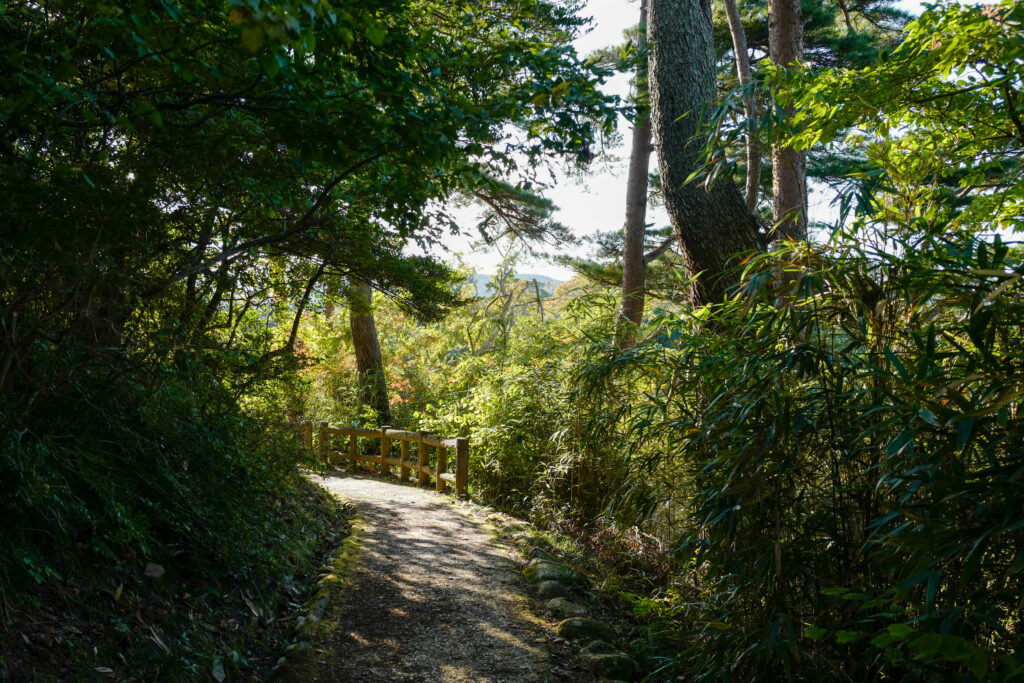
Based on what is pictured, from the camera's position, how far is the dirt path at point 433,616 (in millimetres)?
3529

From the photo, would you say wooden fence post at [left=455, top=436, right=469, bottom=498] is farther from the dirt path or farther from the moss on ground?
the moss on ground

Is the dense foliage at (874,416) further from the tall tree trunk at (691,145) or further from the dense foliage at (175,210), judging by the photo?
the dense foliage at (175,210)

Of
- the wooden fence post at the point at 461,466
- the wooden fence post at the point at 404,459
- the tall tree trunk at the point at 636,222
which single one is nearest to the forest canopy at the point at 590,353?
the wooden fence post at the point at 461,466

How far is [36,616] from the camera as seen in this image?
2.55m

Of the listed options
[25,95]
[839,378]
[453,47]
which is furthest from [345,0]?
[839,378]

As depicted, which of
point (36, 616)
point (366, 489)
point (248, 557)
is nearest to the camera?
point (36, 616)

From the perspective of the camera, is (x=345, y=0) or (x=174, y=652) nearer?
(x=345, y=0)

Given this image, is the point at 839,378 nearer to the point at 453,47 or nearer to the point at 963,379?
the point at 963,379

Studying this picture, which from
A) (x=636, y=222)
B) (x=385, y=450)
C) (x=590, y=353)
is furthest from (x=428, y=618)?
(x=636, y=222)

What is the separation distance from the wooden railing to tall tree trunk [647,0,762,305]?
4.49m

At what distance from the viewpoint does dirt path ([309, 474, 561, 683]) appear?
11.6 ft

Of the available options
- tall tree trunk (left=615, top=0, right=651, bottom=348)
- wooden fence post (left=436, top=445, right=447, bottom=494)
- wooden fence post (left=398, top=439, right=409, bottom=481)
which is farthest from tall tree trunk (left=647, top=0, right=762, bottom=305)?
wooden fence post (left=398, top=439, right=409, bottom=481)

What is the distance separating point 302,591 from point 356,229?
2.53 m

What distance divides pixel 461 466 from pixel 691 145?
203 inches
